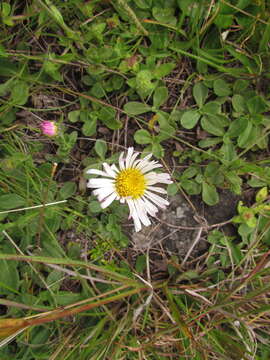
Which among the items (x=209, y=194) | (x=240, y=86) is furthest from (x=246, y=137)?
(x=209, y=194)

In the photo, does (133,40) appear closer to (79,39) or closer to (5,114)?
(79,39)

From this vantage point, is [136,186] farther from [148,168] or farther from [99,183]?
[99,183]

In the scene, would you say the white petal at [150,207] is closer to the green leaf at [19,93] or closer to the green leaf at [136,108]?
the green leaf at [136,108]

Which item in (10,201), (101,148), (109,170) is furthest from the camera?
(101,148)

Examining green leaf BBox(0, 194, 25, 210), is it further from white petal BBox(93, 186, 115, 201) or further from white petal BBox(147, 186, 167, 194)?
white petal BBox(147, 186, 167, 194)

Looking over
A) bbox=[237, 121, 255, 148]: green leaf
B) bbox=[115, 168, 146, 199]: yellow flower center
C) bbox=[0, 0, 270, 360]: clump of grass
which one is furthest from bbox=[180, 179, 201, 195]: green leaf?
bbox=[237, 121, 255, 148]: green leaf

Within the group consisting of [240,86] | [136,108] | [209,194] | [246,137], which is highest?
[136,108]

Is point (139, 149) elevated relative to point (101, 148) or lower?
lower
